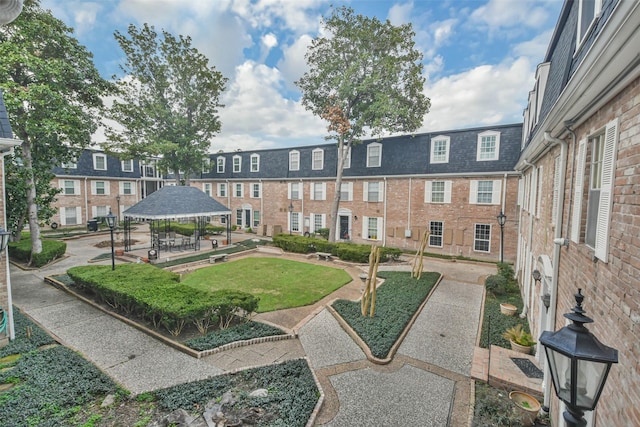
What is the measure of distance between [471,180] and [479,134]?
286cm

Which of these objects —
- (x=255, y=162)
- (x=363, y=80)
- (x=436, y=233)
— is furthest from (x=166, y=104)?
(x=436, y=233)

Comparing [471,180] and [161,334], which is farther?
[471,180]

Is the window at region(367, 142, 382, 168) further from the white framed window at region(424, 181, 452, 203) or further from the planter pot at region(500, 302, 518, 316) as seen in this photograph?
the planter pot at region(500, 302, 518, 316)

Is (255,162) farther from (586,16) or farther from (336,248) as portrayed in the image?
(586,16)

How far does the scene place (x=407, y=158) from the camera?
65.2ft

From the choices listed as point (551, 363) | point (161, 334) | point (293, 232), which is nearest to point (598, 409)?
point (551, 363)

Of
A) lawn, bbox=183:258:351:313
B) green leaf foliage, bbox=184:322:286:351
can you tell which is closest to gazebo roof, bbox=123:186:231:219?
lawn, bbox=183:258:351:313

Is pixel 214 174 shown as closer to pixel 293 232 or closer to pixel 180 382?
pixel 293 232

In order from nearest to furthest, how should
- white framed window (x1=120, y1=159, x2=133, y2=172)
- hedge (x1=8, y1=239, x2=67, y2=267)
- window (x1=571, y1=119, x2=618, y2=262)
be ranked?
window (x1=571, y1=119, x2=618, y2=262), hedge (x1=8, y1=239, x2=67, y2=267), white framed window (x1=120, y1=159, x2=133, y2=172)

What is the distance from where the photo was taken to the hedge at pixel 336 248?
1614 cm

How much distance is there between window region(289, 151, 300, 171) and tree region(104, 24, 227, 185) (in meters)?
7.04

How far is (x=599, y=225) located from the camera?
3270 millimetres

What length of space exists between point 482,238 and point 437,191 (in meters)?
3.95

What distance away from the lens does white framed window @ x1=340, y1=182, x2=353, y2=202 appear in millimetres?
22094
